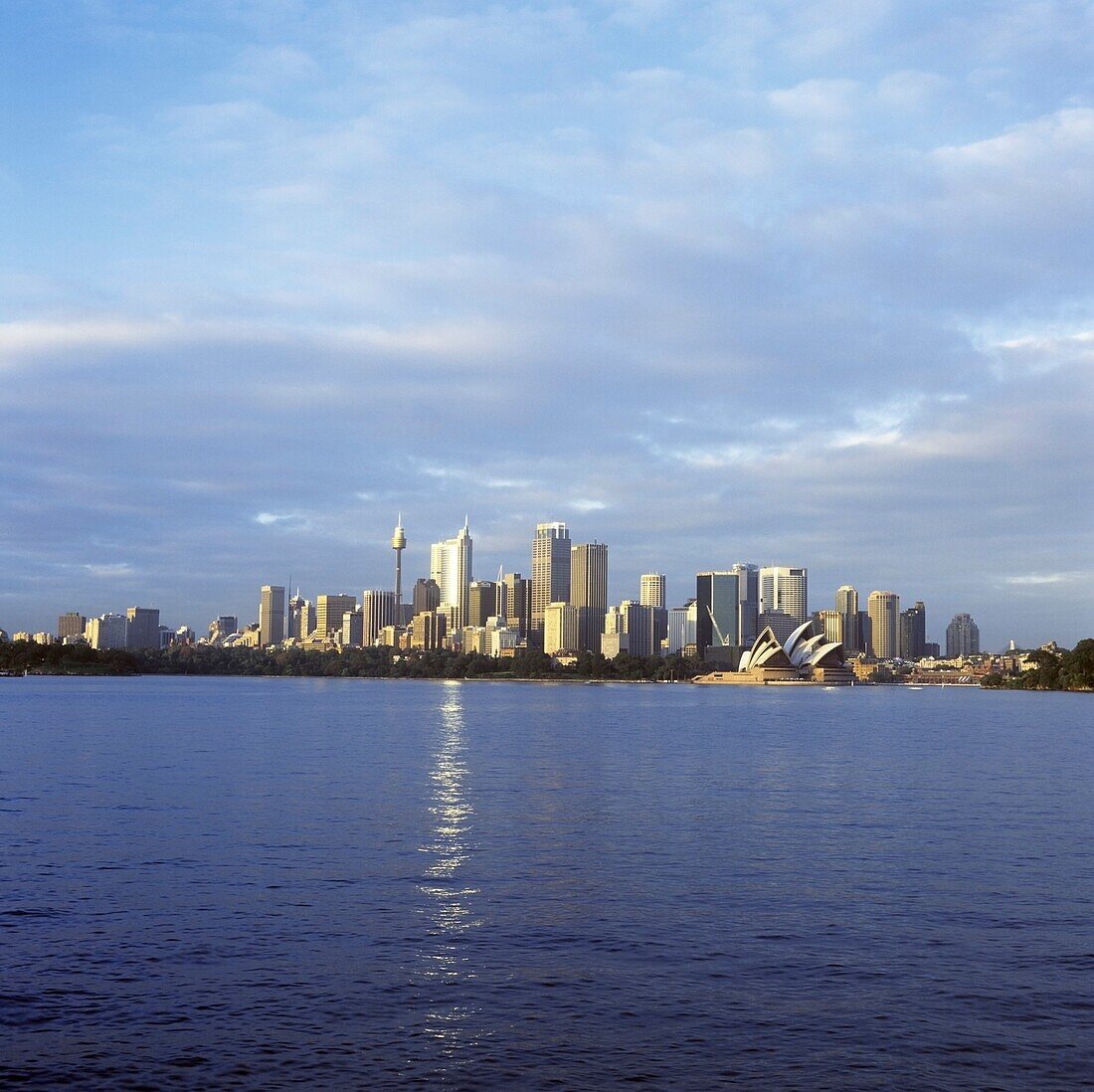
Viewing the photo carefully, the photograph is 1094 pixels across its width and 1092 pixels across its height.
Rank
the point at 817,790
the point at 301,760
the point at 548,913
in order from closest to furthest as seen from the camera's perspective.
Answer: the point at 548,913 < the point at 817,790 < the point at 301,760

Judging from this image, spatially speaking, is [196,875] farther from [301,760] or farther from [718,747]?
[718,747]

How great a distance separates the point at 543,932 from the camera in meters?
21.3

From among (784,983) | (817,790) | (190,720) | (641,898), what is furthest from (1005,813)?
(190,720)

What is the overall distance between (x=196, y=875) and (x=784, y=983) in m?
13.4

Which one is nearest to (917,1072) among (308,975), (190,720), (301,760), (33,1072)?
(308,975)

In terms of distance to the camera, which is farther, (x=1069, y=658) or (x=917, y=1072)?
(x=1069, y=658)

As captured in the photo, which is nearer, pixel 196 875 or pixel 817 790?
pixel 196 875

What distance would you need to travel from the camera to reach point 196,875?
84.3 feet

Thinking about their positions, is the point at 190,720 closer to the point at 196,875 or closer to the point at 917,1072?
the point at 196,875

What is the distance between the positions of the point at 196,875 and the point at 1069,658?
610 ft

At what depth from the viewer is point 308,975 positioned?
60.4ft

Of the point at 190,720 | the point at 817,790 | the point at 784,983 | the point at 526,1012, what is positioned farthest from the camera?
the point at 190,720

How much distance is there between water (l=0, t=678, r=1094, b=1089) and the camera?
15195mm

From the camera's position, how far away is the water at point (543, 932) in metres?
15.2
